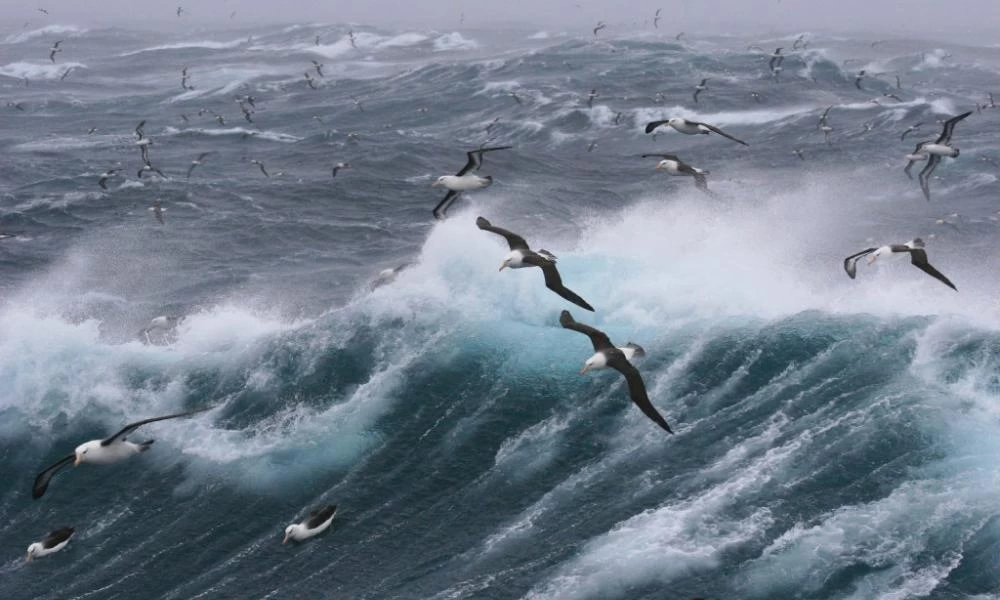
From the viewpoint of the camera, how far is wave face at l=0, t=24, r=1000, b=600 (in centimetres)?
2089

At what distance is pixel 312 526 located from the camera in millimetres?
21844

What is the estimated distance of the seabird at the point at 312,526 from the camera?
70.7 ft

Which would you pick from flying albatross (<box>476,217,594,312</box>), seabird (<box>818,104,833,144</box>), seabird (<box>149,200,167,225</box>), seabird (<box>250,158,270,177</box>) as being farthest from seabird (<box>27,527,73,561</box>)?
seabird (<box>818,104,833,144</box>)

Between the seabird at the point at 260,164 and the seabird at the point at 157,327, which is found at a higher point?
the seabird at the point at 157,327

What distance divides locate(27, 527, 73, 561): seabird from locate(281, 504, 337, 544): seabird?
4461mm

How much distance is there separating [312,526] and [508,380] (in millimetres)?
7783

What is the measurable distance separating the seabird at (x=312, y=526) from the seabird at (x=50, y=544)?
4.46m

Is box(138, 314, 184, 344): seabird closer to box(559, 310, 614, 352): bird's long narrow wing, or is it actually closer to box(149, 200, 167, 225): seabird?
box(149, 200, 167, 225): seabird

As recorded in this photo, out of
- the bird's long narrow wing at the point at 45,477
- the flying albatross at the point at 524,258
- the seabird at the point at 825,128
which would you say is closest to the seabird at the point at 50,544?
the bird's long narrow wing at the point at 45,477

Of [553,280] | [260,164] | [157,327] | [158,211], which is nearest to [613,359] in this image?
[553,280]

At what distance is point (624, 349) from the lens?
22.4 m

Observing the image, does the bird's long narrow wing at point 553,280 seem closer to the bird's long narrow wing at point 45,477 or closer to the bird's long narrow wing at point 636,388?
the bird's long narrow wing at point 636,388

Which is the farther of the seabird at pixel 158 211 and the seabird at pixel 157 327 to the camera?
the seabird at pixel 158 211

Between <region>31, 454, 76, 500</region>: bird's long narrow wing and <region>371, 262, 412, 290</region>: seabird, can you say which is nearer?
<region>31, 454, 76, 500</region>: bird's long narrow wing
